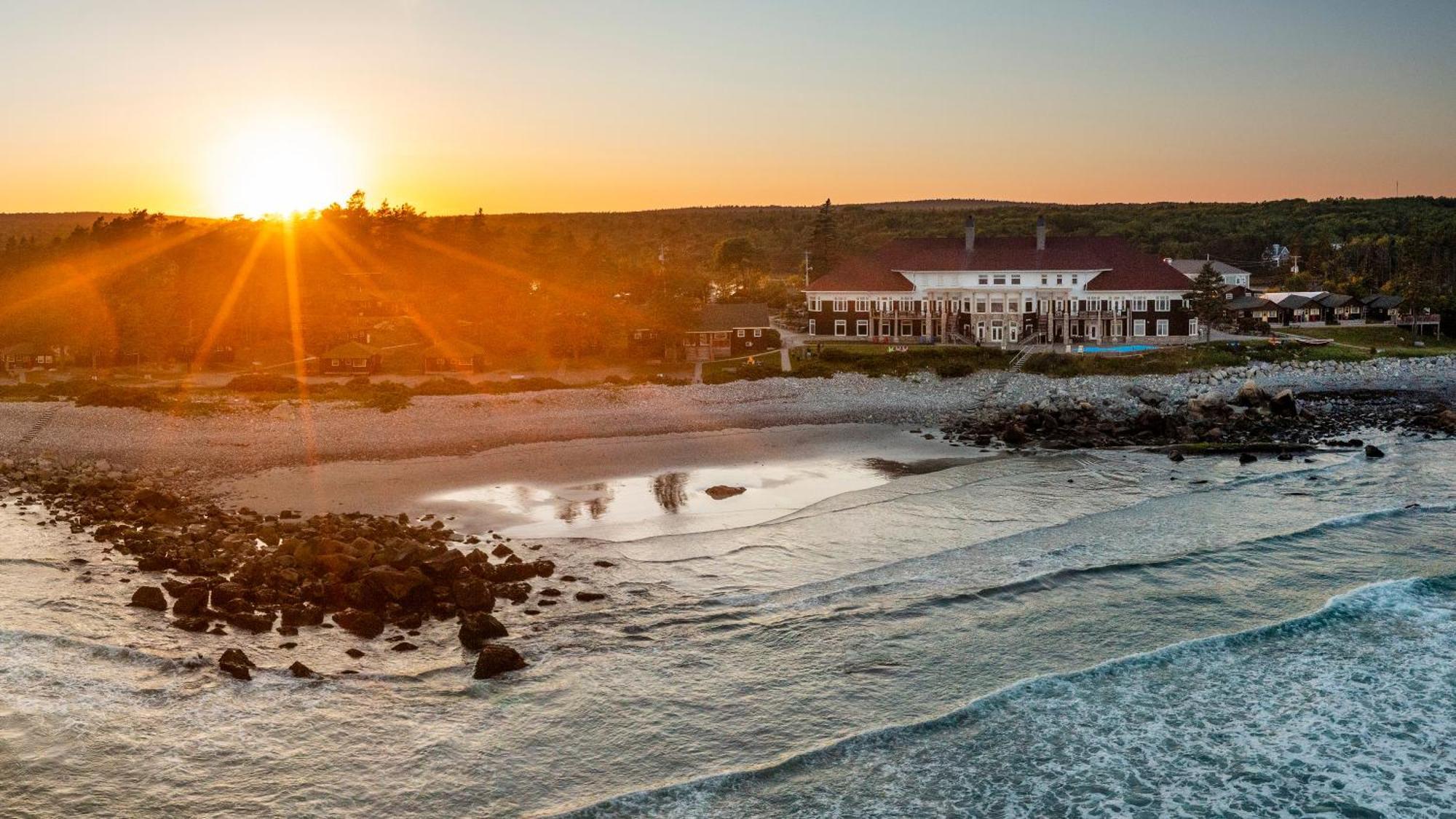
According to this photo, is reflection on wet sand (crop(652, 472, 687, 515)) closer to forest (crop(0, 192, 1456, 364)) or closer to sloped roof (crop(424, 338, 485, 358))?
sloped roof (crop(424, 338, 485, 358))

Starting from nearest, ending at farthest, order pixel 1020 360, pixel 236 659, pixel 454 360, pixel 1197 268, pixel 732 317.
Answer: pixel 236 659, pixel 454 360, pixel 1020 360, pixel 732 317, pixel 1197 268

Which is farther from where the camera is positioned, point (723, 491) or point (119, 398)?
point (119, 398)

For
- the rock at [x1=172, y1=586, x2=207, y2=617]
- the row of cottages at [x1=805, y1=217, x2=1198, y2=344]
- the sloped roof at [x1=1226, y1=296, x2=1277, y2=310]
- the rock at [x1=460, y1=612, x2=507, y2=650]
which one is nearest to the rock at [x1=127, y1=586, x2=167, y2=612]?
the rock at [x1=172, y1=586, x2=207, y2=617]

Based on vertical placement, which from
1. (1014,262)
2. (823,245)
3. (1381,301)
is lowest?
(1381,301)

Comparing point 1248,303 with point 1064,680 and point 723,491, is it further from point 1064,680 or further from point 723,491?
point 1064,680

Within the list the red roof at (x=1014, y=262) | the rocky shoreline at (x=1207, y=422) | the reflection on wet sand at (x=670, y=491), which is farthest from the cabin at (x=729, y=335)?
the reflection on wet sand at (x=670, y=491)

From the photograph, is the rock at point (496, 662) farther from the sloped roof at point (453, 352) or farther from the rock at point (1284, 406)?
the sloped roof at point (453, 352)

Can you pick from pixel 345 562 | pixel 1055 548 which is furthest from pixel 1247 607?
pixel 345 562

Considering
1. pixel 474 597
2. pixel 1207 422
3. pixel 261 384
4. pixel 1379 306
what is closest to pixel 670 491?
pixel 474 597
